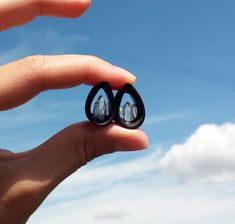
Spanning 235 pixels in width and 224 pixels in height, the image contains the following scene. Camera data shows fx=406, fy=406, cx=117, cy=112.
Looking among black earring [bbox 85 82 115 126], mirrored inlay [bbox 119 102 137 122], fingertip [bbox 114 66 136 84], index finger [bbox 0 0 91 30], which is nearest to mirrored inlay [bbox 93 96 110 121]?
black earring [bbox 85 82 115 126]

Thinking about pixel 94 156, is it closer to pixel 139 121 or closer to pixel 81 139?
pixel 81 139

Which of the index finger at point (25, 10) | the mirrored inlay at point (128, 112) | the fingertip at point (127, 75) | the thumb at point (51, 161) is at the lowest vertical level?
the thumb at point (51, 161)

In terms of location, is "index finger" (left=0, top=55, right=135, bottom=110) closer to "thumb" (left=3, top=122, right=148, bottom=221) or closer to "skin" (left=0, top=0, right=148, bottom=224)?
"skin" (left=0, top=0, right=148, bottom=224)

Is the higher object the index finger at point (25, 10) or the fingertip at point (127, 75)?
the index finger at point (25, 10)

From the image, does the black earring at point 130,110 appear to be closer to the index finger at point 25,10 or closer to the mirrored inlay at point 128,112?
the mirrored inlay at point 128,112

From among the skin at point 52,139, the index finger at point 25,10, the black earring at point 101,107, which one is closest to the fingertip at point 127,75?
the skin at point 52,139

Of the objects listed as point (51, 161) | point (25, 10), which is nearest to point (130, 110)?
point (51, 161)

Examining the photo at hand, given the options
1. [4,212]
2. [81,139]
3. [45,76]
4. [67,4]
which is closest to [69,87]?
[45,76]
